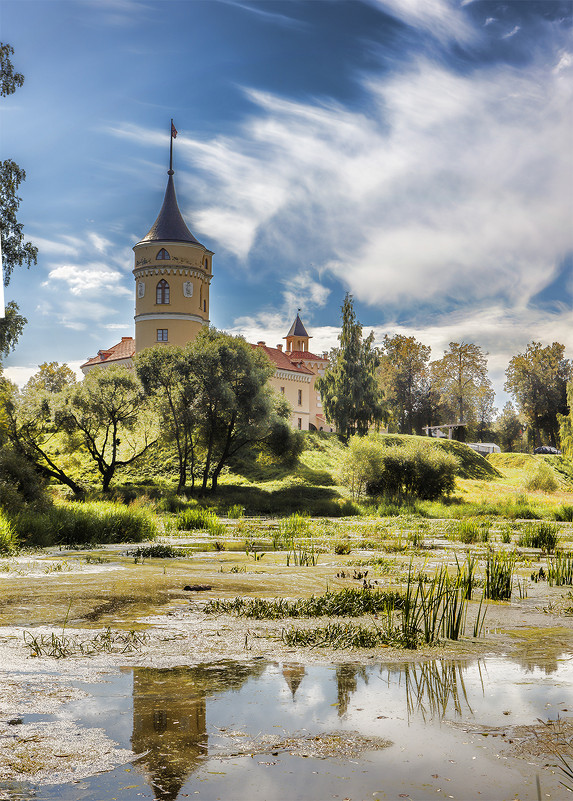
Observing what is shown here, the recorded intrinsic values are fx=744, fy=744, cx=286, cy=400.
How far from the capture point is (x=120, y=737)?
474 cm

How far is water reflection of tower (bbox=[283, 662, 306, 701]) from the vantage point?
19.9 feet

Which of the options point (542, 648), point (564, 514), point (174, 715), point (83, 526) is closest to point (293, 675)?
A: point (174, 715)

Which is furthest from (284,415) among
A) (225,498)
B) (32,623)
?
(32,623)

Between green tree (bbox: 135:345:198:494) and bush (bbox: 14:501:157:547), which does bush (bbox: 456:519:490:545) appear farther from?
green tree (bbox: 135:345:198:494)

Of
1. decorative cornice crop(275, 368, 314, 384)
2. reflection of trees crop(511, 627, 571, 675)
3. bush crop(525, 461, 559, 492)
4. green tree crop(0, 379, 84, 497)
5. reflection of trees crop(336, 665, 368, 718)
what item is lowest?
reflection of trees crop(511, 627, 571, 675)

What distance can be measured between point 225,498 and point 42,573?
2945 centimetres

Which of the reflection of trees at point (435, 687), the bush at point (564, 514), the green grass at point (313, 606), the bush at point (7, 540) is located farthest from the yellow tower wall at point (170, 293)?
the reflection of trees at point (435, 687)

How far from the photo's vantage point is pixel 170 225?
243ft

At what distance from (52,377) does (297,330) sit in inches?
1794

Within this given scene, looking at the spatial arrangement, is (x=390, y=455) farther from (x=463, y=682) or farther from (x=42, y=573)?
(x=463, y=682)

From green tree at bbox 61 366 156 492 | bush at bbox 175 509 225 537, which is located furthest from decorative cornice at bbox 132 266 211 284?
bush at bbox 175 509 225 537

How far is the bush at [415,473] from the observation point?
43312mm

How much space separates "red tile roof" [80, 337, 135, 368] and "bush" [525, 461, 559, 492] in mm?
45532

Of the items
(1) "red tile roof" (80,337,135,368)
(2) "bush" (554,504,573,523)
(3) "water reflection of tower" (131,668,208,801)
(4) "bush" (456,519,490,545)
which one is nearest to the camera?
(3) "water reflection of tower" (131,668,208,801)
